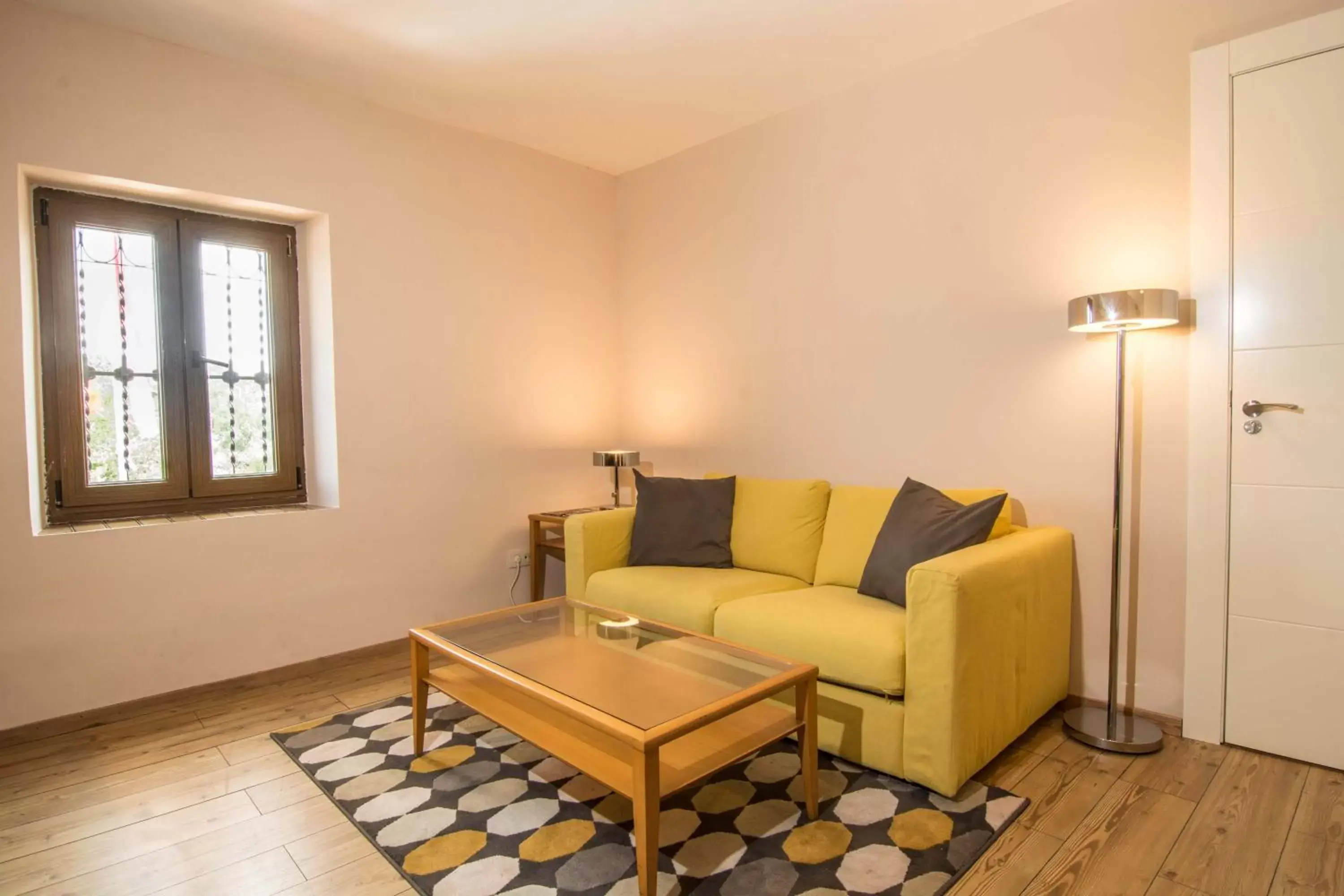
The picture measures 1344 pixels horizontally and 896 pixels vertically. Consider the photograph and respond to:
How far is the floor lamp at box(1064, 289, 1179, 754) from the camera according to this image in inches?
92.6

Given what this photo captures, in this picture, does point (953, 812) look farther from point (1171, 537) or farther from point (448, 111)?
point (448, 111)

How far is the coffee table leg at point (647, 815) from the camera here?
1623 millimetres

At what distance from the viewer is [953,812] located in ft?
6.81

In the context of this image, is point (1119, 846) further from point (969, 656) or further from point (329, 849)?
point (329, 849)

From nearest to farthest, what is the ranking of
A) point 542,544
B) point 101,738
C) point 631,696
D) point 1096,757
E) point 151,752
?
point 631,696
point 1096,757
point 151,752
point 101,738
point 542,544

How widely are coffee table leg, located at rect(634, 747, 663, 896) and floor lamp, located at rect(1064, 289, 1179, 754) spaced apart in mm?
1678

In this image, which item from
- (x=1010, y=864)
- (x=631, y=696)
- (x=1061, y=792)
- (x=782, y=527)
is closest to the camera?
(x=1010, y=864)

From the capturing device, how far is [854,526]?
306 cm

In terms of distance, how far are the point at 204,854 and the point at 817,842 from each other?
1623 millimetres

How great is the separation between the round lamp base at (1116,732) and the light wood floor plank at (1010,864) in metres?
0.66

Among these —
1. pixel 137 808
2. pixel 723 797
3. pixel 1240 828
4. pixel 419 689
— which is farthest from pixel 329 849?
pixel 1240 828

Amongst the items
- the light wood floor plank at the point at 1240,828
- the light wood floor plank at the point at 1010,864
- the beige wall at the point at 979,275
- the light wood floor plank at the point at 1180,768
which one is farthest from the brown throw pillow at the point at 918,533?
the light wood floor plank at the point at 1240,828

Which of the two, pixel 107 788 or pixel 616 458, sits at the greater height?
pixel 616 458

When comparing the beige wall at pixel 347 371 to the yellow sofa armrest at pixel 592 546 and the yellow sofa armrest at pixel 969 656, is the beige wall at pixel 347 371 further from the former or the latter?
the yellow sofa armrest at pixel 969 656
